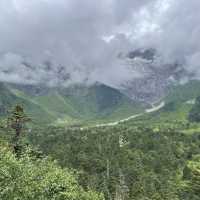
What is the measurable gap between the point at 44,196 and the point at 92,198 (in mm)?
27340

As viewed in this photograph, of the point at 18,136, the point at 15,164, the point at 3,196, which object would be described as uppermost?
the point at 18,136

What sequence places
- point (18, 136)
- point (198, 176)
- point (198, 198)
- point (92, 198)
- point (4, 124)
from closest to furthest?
point (92, 198), point (18, 136), point (4, 124), point (198, 198), point (198, 176)

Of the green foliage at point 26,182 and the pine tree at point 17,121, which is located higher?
the pine tree at point 17,121

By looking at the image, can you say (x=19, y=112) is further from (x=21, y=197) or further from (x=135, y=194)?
(x=135, y=194)

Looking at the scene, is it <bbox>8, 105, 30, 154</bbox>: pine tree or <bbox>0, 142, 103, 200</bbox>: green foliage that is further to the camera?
<bbox>8, 105, 30, 154</bbox>: pine tree

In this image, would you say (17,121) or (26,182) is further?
(17,121)

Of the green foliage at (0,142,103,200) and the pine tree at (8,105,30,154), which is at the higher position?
the pine tree at (8,105,30,154)

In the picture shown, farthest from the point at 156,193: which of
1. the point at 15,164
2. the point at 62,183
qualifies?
the point at 15,164

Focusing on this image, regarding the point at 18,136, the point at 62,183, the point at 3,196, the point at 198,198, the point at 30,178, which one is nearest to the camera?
the point at 3,196

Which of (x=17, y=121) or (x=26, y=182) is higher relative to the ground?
(x=17, y=121)

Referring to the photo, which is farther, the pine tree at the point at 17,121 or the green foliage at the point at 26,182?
A: the pine tree at the point at 17,121

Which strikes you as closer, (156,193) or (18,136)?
(18,136)

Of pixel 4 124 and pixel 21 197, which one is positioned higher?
pixel 4 124

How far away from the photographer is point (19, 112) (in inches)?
3949
